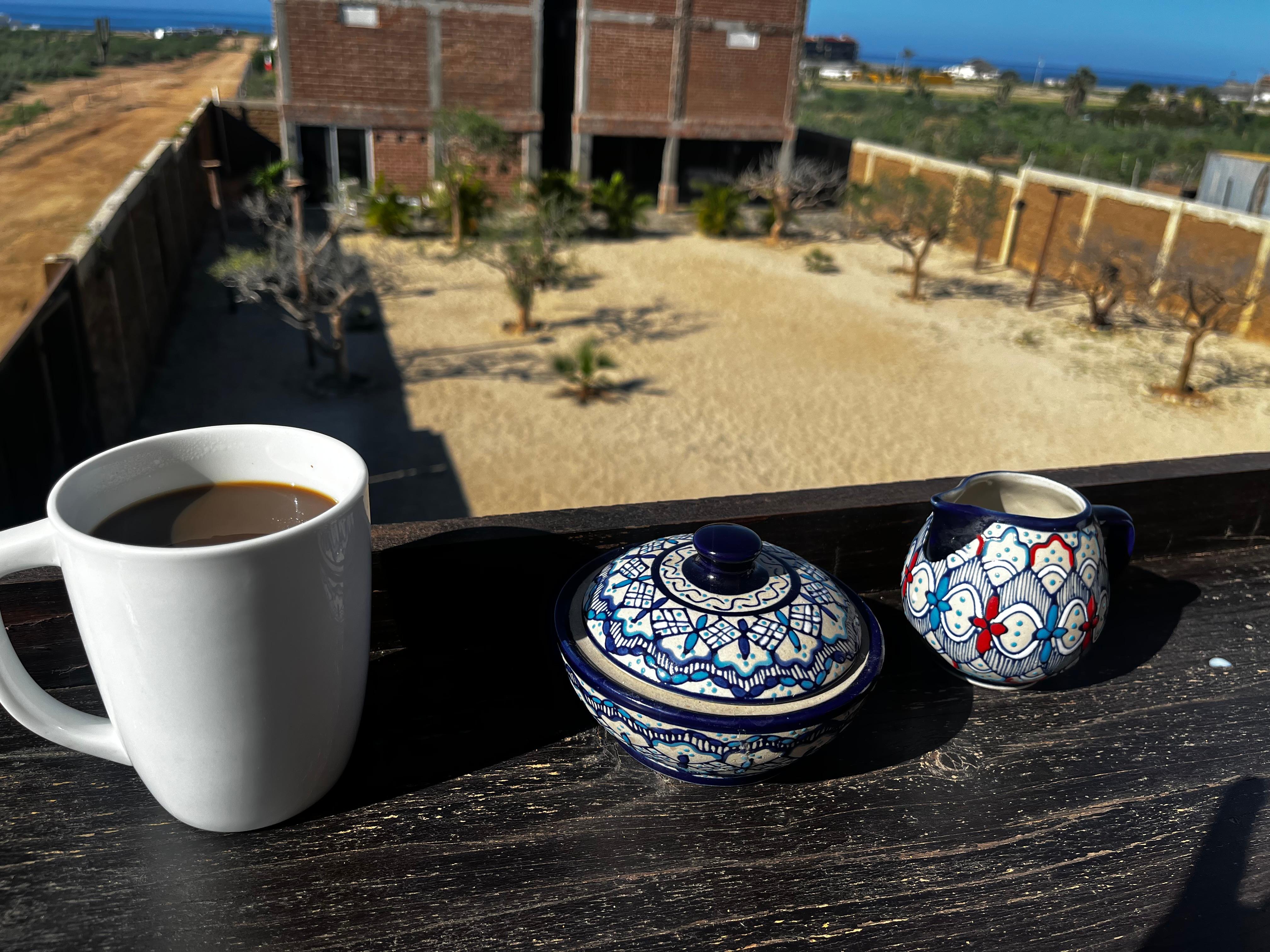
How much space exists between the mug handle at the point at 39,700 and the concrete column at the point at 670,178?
17856 millimetres

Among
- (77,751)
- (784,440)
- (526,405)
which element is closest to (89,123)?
(526,405)

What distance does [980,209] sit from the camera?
1484 cm

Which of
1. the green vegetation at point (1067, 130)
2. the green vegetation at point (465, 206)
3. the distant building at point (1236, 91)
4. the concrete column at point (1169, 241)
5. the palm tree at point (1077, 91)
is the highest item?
the distant building at point (1236, 91)

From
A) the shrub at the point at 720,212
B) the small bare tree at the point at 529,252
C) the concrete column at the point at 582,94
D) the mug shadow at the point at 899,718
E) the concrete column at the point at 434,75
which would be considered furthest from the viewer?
the concrete column at the point at 582,94

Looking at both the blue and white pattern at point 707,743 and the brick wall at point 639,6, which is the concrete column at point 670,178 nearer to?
the brick wall at point 639,6

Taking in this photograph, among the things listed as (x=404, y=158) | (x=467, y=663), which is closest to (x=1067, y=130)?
(x=404, y=158)

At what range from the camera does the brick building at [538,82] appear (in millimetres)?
15258

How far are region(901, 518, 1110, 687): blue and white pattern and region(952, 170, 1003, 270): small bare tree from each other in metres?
14.6

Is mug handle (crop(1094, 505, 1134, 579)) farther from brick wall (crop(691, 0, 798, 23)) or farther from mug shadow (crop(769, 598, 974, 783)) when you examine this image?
brick wall (crop(691, 0, 798, 23))

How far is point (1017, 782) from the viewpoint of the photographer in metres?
1.09

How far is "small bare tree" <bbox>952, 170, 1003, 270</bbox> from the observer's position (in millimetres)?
14750

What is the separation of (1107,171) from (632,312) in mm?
16300

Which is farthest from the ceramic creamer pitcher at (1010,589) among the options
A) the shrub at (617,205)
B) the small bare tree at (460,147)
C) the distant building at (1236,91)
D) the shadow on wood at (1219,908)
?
the distant building at (1236,91)

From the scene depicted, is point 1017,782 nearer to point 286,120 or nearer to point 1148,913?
point 1148,913
